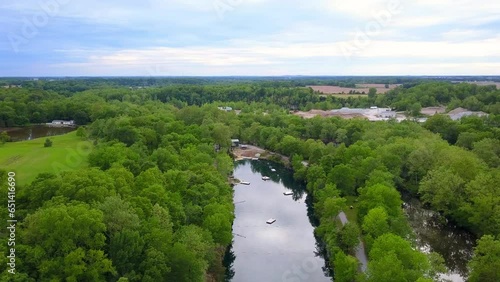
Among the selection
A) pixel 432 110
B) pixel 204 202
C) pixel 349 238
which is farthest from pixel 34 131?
pixel 432 110

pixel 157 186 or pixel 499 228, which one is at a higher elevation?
pixel 157 186

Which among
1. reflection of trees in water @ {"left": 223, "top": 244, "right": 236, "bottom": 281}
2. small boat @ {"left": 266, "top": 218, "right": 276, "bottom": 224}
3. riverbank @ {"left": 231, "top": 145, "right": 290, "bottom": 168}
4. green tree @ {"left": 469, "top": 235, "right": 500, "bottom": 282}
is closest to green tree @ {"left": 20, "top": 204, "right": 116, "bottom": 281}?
reflection of trees in water @ {"left": 223, "top": 244, "right": 236, "bottom": 281}

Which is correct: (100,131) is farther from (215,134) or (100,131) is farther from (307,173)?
(307,173)

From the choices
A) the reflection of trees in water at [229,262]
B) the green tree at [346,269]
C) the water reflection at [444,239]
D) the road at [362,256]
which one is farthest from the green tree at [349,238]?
the reflection of trees in water at [229,262]

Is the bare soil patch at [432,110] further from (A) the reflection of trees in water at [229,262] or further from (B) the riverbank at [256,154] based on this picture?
(A) the reflection of trees in water at [229,262]

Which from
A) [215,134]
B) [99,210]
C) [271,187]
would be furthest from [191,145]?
[99,210]
